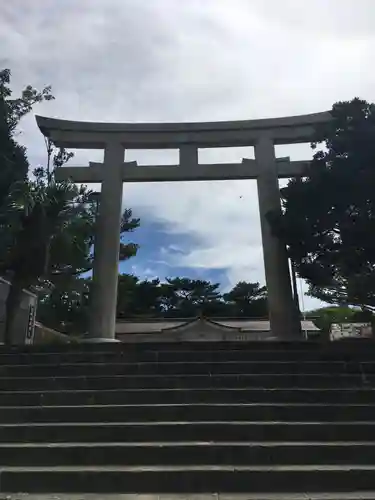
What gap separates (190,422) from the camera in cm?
421

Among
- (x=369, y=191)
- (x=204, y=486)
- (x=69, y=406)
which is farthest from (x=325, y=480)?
(x=369, y=191)

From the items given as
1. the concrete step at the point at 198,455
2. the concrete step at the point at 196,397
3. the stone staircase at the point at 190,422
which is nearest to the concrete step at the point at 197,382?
the stone staircase at the point at 190,422

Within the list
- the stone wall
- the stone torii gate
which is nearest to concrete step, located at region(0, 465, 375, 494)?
the stone wall

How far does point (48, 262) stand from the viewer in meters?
8.46

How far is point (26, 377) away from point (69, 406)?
1124 mm

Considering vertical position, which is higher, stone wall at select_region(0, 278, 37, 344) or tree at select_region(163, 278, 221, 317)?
tree at select_region(163, 278, 221, 317)

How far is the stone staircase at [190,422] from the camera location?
340 cm

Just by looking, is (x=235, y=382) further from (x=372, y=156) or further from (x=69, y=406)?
(x=372, y=156)

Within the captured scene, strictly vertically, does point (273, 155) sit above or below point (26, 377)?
above

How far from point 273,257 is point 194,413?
5998 mm

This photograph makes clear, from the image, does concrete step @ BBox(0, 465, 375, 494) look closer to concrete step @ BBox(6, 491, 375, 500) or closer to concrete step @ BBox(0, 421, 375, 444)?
concrete step @ BBox(6, 491, 375, 500)

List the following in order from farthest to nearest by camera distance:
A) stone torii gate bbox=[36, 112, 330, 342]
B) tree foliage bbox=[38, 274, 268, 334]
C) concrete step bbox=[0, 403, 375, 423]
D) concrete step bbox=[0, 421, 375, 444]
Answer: tree foliage bbox=[38, 274, 268, 334], stone torii gate bbox=[36, 112, 330, 342], concrete step bbox=[0, 403, 375, 423], concrete step bbox=[0, 421, 375, 444]

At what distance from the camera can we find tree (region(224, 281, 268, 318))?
2456 centimetres

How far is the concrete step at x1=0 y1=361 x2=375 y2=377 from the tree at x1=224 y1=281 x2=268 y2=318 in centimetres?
1884
